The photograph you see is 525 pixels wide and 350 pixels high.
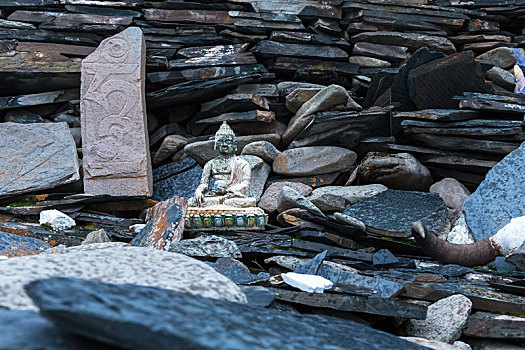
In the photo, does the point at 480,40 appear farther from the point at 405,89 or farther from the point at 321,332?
the point at 321,332

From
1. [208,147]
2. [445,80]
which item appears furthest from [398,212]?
[208,147]

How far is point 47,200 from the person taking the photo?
288 inches

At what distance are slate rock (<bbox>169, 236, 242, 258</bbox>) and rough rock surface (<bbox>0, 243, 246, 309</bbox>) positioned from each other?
2560mm

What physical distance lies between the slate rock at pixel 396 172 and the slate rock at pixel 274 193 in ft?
2.68

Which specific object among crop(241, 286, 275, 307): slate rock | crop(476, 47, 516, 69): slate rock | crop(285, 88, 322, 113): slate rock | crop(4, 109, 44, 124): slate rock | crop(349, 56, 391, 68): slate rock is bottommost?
crop(4, 109, 44, 124): slate rock

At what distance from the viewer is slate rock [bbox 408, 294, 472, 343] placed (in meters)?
3.17

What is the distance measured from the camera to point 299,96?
29.9 ft

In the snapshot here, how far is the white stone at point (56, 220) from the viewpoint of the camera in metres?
6.11

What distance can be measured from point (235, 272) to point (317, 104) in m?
5.34

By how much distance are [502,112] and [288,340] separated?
7.58 m

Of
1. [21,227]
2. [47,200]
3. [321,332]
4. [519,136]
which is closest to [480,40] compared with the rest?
[519,136]

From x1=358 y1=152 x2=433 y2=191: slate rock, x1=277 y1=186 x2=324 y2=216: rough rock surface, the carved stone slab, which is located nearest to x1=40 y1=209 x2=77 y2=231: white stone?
the carved stone slab

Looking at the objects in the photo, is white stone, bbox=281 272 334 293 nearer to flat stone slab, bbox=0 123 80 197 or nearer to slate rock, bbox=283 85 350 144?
flat stone slab, bbox=0 123 80 197

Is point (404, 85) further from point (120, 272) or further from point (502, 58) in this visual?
point (120, 272)
